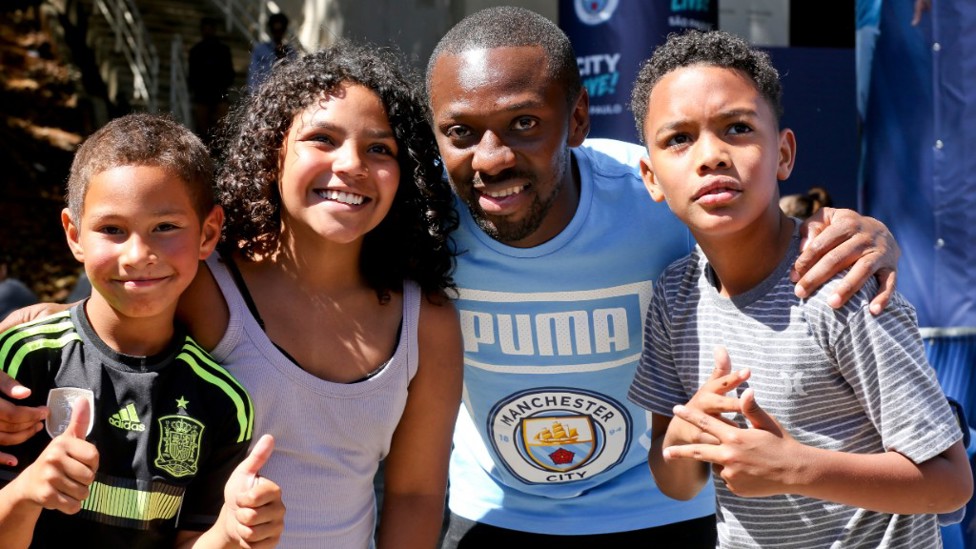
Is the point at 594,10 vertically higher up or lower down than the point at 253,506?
higher up

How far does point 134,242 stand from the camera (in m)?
2.25

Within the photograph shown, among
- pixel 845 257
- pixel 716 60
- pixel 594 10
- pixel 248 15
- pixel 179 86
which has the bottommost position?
pixel 845 257

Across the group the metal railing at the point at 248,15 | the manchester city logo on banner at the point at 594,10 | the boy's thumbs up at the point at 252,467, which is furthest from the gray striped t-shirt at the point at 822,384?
the metal railing at the point at 248,15

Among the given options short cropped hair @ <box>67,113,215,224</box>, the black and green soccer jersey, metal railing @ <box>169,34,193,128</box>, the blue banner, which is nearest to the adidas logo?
the black and green soccer jersey

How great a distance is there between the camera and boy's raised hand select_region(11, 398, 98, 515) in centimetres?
194

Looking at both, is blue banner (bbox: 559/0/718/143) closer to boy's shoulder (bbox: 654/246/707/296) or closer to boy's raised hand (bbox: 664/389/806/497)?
boy's shoulder (bbox: 654/246/707/296)

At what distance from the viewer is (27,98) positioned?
12625 millimetres

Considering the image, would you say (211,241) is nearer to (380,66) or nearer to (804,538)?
(380,66)

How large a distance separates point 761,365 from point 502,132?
0.93m

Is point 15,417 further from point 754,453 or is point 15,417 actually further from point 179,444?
point 754,453

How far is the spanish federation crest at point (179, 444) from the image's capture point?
2207mm

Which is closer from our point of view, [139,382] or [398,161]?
[139,382]

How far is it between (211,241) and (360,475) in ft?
2.12

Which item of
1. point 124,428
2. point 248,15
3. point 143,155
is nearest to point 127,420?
point 124,428
